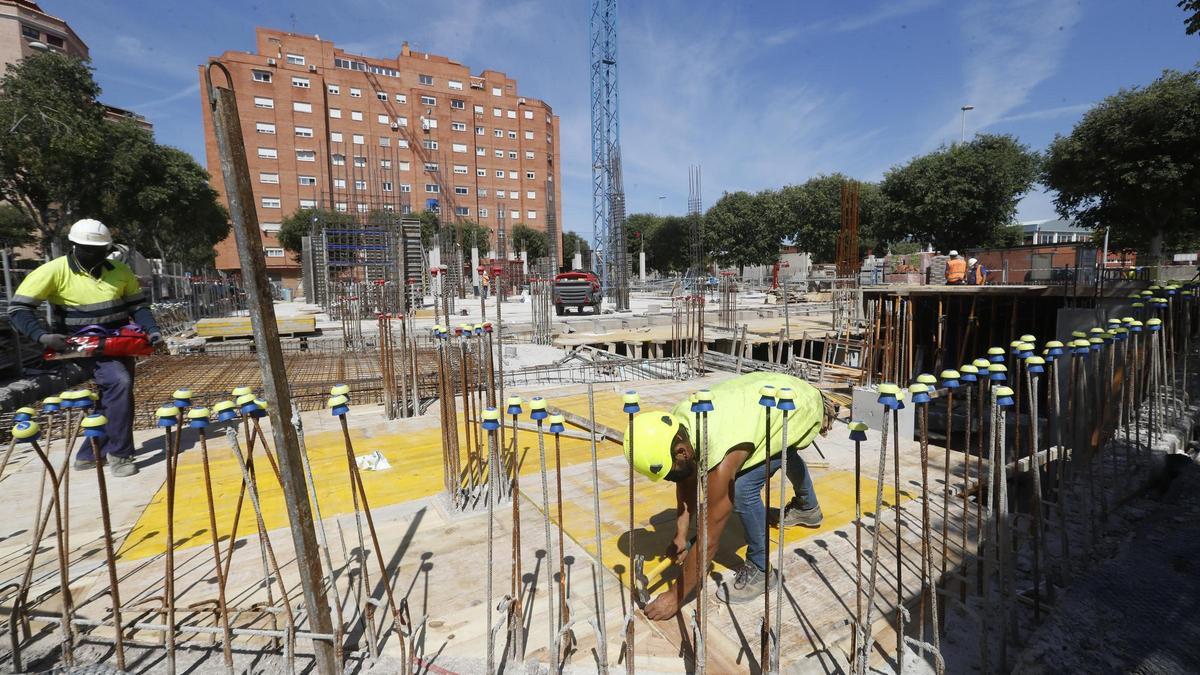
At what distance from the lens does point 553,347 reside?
45.1 feet

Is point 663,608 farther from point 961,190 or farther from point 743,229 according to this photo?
point 743,229

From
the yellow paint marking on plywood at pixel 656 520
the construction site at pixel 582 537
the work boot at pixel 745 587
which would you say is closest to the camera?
the construction site at pixel 582 537

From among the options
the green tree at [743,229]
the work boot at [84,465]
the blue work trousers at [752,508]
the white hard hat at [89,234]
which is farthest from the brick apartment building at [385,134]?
the blue work trousers at [752,508]

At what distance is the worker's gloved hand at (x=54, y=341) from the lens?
14.7 feet

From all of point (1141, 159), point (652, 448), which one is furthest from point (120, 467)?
point (1141, 159)

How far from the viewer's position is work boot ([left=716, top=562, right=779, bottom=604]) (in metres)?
2.90

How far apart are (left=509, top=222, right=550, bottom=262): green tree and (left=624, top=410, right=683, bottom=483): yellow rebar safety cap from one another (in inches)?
1858

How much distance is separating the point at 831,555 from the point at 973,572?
74 cm

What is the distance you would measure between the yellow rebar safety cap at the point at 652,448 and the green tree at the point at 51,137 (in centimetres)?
2186

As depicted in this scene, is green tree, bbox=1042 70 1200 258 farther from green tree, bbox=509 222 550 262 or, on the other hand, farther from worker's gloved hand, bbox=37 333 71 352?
green tree, bbox=509 222 550 262

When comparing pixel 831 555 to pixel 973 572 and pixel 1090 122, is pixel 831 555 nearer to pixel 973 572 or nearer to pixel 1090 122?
pixel 973 572

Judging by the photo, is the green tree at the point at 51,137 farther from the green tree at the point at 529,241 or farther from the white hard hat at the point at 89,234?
the green tree at the point at 529,241

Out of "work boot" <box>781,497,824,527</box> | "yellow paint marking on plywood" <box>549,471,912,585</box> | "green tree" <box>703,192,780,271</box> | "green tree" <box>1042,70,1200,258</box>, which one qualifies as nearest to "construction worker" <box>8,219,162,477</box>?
"yellow paint marking on plywood" <box>549,471,912,585</box>

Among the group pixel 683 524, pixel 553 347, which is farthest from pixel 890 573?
pixel 553 347
